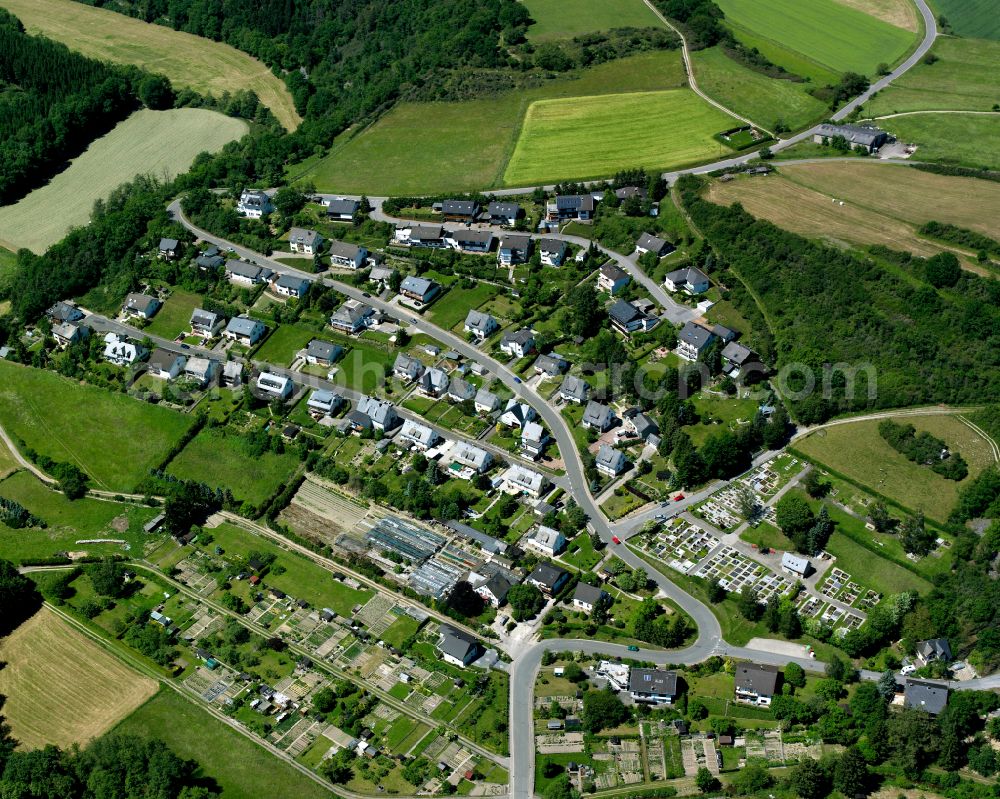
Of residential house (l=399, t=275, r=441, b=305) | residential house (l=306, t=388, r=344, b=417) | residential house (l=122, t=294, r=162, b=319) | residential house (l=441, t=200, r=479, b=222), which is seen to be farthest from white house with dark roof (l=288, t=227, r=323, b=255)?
residential house (l=306, t=388, r=344, b=417)

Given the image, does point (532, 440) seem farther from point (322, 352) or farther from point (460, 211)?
point (460, 211)

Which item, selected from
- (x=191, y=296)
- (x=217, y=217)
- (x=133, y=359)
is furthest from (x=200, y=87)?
(x=133, y=359)

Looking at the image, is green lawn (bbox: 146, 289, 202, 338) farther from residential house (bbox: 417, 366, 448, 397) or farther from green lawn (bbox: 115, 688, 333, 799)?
green lawn (bbox: 115, 688, 333, 799)

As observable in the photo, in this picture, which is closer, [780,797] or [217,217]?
[780,797]

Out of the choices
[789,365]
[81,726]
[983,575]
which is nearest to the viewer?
[81,726]

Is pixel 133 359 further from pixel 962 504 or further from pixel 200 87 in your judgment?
pixel 962 504
